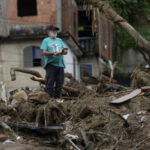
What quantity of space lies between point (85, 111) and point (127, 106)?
3.24ft

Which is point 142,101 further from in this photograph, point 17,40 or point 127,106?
point 17,40

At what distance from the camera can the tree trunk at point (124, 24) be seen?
734cm

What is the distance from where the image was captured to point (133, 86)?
848cm

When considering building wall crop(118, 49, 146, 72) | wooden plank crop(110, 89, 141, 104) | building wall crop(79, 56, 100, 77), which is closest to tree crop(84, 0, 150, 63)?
wooden plank crop(110, 89, 141, 104)

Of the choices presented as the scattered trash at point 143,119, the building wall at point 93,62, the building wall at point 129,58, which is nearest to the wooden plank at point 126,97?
the scattered trash at point 143,119

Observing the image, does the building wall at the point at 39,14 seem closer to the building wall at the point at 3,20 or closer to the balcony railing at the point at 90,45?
the building wall at the point at 3,20

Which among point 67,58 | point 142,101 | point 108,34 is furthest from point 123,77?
point 142,101

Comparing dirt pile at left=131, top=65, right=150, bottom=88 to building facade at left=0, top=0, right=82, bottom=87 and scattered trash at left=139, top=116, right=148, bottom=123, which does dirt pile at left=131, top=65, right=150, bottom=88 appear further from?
building facade at left=0, top=0, right=82, bottom=87

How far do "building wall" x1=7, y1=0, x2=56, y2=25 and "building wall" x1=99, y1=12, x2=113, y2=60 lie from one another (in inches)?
Result: 272

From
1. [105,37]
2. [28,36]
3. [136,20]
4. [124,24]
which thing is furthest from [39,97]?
[136,20]

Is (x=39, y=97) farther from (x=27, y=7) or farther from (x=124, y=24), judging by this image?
(x=27, y=7)

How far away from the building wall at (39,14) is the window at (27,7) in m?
1.13

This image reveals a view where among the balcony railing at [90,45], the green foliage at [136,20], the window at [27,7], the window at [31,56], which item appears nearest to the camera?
the window at [31,56]

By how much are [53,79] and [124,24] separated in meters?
2.00
